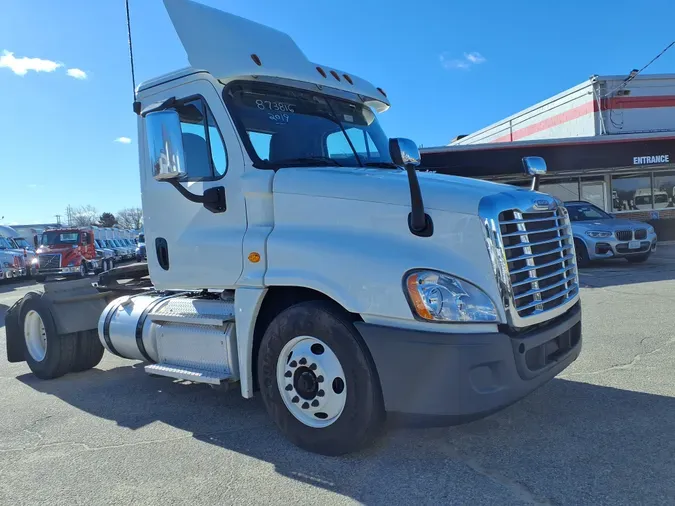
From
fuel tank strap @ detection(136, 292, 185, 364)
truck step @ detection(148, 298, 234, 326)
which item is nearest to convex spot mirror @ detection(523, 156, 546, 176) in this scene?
truck step @ detection(148, 298, 234, 326)

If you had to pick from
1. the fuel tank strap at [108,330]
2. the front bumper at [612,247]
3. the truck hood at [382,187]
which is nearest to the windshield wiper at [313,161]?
the truck hood at [382,187]

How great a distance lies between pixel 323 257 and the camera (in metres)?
3.38

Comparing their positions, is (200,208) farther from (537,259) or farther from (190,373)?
(537,259)

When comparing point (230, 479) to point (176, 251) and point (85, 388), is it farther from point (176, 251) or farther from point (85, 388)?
point (85, 388)

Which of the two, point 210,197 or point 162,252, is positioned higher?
point 210,197

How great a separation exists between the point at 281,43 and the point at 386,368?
2.82 m

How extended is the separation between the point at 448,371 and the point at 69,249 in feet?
78.0

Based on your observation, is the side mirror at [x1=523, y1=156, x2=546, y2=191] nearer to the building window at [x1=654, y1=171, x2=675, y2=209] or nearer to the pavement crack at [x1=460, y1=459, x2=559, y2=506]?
the pavement crack at [x1=460, y1=459, x2=559, y2=506]

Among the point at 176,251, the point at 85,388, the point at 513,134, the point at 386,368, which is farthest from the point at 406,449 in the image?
the point at 513,134

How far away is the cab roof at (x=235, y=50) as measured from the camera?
13.0ft

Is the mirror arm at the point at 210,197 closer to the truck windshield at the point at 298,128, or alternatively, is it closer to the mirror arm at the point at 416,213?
the truck windshield at the point at 298,128

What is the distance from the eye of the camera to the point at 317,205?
3.57m

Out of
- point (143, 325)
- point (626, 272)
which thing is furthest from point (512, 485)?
point (626, 272)

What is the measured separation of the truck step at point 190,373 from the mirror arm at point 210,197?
3.97 feet
